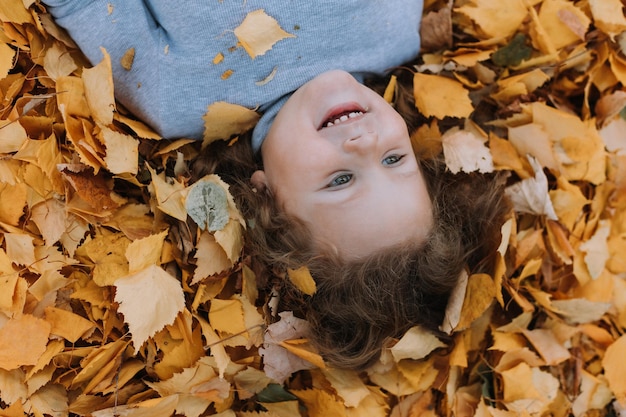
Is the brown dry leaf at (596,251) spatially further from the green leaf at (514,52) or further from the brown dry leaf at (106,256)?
the brown dry leaf at (106,256)

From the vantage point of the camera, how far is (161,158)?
1726 millimetres

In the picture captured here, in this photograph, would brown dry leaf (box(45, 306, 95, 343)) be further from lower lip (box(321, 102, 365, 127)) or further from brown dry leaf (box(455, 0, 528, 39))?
brown dry leaf (box(455, 0, 528, 39))

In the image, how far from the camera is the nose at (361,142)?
5.00 feet

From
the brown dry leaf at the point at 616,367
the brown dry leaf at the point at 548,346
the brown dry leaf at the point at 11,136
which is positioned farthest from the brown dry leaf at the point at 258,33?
the brown dry leaf at the point at 616,367

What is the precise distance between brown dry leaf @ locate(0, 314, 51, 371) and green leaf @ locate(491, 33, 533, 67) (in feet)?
4.71

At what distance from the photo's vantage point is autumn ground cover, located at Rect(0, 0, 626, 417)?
1.53 metres

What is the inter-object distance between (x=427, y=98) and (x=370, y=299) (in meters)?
0.60

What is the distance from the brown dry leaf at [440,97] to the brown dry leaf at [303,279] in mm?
598

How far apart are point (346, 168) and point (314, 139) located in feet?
0.34

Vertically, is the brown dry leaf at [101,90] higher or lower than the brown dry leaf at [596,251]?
higher

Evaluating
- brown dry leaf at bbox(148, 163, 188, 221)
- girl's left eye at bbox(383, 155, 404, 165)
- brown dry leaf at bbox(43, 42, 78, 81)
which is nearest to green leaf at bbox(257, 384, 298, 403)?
brown dry leaf at bbox(148, 163, 188, 221)

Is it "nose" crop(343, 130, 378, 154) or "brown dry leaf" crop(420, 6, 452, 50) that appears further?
"brown dry leaf" crop(420, 6, 452, 50)

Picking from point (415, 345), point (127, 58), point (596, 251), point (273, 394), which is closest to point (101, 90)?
point (127, 58)

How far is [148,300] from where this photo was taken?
4.86 ft
